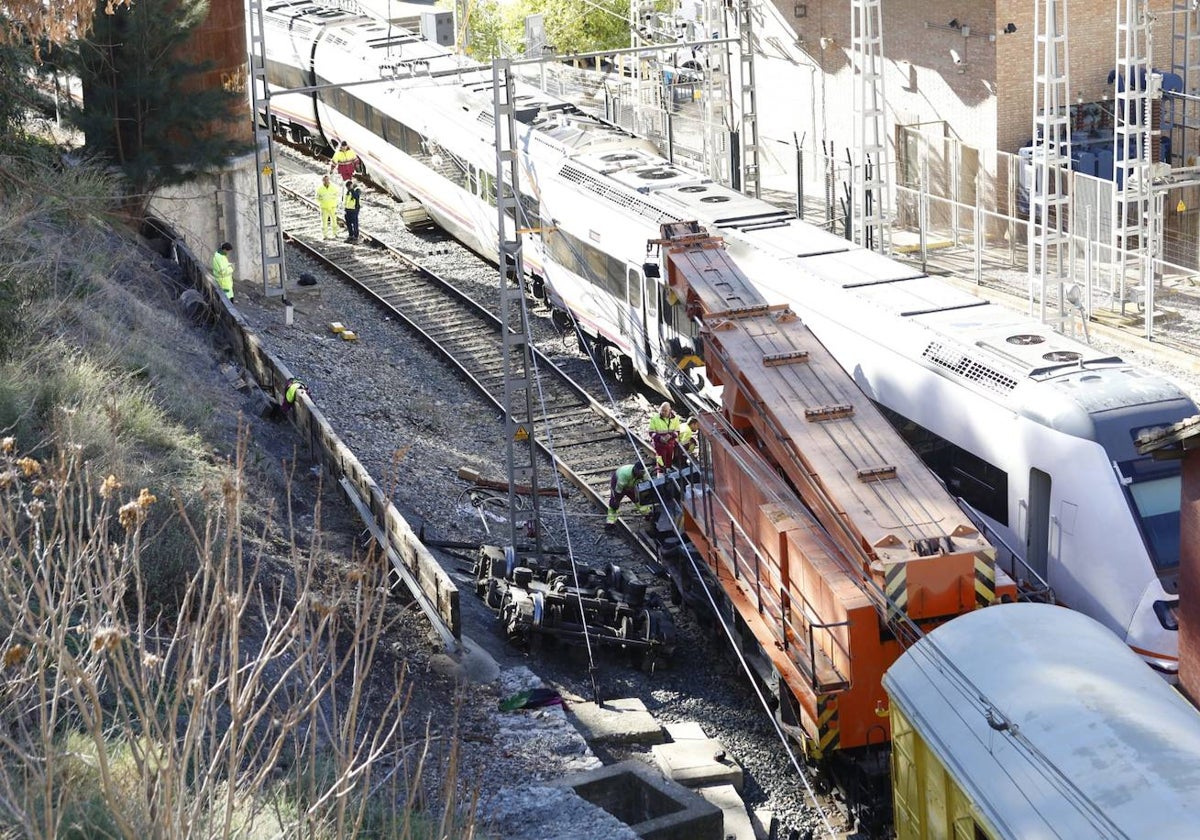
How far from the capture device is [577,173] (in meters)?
23.6

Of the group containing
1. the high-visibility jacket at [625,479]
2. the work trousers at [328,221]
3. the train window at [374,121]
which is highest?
the train window at [374,121]

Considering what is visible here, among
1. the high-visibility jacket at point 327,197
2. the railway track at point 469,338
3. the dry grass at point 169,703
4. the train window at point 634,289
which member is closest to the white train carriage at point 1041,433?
the railway track at point 469,338

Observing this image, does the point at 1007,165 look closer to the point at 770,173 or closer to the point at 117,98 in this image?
the point at 770,173

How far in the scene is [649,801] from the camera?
36.8 ft

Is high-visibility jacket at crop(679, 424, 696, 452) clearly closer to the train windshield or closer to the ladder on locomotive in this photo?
the ladder on locomotive

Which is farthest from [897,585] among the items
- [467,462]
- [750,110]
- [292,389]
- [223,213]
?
[750,110]

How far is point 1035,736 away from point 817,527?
4.26 m

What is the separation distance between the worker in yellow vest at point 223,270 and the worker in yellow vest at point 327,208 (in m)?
4.89

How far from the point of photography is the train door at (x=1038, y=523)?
13234 millimetres

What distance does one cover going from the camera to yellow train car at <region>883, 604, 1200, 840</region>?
27.6 feet

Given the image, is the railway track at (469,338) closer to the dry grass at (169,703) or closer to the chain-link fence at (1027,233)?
the dry grass at (169,703)

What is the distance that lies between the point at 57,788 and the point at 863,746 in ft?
22.6

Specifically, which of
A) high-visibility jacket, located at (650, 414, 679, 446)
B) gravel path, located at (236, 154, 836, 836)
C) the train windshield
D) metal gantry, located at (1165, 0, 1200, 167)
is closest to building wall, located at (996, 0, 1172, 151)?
metal gantry, located at (1165, 0, 1200, 167)

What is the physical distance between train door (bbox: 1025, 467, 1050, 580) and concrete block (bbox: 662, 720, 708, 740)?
338 cm
